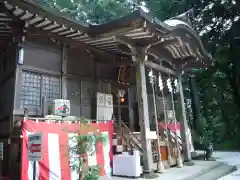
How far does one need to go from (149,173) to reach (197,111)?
11876 mm

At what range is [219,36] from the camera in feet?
57.5

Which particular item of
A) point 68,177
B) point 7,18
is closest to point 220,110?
point 68,177

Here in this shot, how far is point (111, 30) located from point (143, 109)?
284 cm

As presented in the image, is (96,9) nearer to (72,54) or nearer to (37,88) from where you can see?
(72,54)

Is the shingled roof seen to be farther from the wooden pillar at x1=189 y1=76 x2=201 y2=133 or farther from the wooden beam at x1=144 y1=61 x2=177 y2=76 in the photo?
the wooden pillar at x1=189 y1=76 x2=201 y2=133

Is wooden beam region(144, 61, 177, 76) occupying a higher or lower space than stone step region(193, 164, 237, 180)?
higher

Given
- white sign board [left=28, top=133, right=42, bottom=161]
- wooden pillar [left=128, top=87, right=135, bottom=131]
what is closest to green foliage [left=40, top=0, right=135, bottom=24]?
wooden pillar [left=128, top=87, right=135, bottom=131]

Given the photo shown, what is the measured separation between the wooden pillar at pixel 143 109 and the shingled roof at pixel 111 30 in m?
0.40

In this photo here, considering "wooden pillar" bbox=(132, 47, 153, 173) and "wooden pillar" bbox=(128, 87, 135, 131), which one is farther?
"wooden pillar" bbox=(128, 87, 135, 131)

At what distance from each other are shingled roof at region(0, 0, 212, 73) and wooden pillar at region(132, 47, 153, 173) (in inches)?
15.7

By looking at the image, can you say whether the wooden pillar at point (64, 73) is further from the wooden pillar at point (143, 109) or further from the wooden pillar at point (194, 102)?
the wooden pillar at point (194, 102)

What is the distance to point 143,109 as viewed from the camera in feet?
25.6

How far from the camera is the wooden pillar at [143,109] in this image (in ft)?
24.7

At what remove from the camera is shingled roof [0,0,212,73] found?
6383 mm
